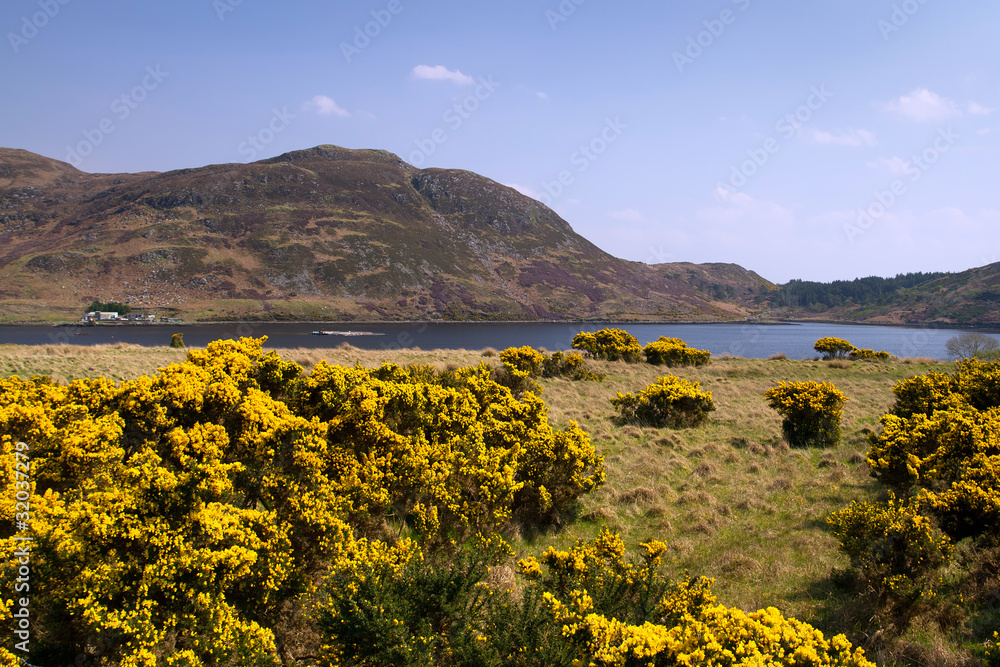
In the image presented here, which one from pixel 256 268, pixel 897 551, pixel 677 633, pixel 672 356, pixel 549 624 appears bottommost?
pixel 549 624

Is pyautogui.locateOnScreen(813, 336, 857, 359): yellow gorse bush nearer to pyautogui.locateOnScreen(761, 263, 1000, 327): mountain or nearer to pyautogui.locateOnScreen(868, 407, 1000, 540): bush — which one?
pyautogui.locateOnScreen(868, 407, 1000, 540): bush

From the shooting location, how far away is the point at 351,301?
142750mm

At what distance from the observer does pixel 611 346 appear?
114 ft

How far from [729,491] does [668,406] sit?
6.60 metres

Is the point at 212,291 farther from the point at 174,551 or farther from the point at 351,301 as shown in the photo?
the point at 174,551

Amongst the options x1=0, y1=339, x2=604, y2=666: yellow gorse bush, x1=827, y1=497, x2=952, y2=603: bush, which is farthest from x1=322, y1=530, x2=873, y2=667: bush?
x1=827, y1=497, x2=952, y2=603: bush

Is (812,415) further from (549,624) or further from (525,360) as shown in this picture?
(549,624)

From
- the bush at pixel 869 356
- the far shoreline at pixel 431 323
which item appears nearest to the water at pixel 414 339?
the far shoreline at pixel 431 323

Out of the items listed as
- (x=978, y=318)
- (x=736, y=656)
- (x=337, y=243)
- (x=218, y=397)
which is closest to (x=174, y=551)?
(x=218, y=397)

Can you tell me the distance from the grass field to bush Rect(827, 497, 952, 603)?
523 mm

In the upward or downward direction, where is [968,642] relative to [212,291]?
downward

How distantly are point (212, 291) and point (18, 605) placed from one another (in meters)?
150

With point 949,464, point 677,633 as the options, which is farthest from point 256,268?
point 677,633

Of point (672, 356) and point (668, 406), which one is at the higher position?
point (672, 356)
